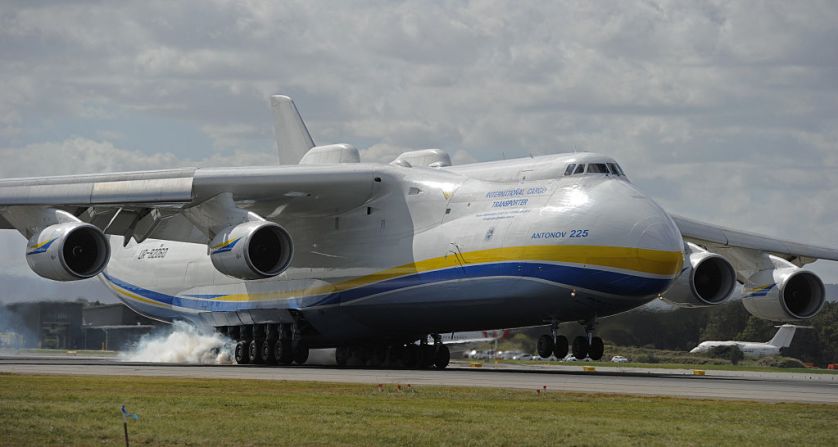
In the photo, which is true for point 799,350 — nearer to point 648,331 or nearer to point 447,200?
point 648,331

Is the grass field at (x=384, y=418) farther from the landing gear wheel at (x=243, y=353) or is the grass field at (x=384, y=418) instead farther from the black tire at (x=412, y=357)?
the landing gear wheel at (x=243, y=353)

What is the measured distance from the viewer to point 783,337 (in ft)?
158

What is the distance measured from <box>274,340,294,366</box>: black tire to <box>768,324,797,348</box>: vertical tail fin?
79.3ft

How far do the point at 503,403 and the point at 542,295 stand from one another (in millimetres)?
9081

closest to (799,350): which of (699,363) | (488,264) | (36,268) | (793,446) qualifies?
(699,363)

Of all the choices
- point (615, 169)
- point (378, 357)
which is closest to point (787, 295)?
point (615, 169)

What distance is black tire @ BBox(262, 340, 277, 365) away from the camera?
30359mm

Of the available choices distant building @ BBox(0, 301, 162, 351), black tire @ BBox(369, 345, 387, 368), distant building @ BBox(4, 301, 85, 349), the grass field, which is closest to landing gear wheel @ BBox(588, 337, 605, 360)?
black tire @ BBox(369, 345, 387, 368)

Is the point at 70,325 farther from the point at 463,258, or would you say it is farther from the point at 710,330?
the point at 463,258

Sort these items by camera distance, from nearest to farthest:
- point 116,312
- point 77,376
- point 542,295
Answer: point 77,376
point 542,295
point 116,312

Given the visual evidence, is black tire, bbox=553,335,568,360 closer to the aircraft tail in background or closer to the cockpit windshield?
the cockpit windshield

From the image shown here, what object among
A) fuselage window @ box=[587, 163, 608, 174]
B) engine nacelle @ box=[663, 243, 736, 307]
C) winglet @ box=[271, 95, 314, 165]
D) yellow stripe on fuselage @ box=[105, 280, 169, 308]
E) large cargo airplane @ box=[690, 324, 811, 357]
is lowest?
large cargo airplane @ box=[690, 324, 811, 357]

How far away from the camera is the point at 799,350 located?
4709cm

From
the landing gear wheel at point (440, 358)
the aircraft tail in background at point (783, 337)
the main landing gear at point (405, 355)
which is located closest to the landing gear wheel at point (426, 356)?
the main landing gear at point (405, 355)
